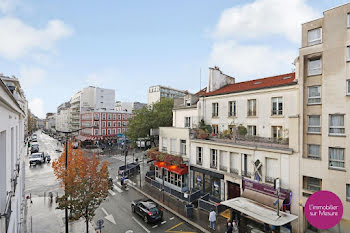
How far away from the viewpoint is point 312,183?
Answer: 45.9 ft

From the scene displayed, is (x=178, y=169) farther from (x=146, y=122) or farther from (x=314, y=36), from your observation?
(x=314, y=36)

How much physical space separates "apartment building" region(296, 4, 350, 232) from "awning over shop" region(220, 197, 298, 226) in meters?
2.45

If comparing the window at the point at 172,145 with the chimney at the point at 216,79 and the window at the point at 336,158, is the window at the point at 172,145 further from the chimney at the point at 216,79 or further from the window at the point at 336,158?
the window at the point at 336,158

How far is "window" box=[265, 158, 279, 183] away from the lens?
15485 mm

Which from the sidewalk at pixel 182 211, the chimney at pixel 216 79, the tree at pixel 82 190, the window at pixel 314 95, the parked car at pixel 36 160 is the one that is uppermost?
the chimney at pixel 216 79

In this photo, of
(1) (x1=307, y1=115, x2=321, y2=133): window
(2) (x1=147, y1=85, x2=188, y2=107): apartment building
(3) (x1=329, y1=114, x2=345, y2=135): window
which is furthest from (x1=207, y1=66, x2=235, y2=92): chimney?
(2) (x1=147, y1=85, x2=188, y2=107): apartment building

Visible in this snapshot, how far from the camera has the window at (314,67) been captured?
14.5m

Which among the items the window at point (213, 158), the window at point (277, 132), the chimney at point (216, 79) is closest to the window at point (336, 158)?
the window at point (277, 132)

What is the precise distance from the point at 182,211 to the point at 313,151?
1238cm

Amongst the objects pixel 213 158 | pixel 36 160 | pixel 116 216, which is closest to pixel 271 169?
pixel 213 158

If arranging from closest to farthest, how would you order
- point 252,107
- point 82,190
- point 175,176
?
point 82,190, point 252,107, point 175,176

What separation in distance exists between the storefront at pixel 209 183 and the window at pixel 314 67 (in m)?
11.9

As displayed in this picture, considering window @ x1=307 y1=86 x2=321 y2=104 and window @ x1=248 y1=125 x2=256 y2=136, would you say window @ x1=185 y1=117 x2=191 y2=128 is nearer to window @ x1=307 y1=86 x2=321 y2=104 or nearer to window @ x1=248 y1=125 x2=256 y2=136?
window @ x1=248 y1=125 x2=256 y2=136

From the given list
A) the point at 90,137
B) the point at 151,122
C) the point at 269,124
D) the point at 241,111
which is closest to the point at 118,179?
the point at 151,122
